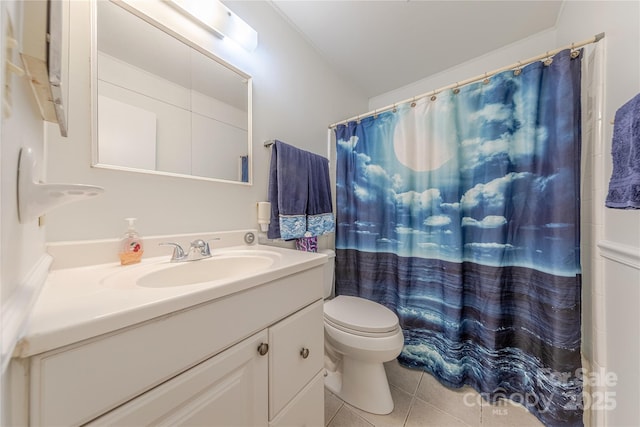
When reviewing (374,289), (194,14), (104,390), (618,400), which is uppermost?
(194,14)

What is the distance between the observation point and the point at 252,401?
584mm

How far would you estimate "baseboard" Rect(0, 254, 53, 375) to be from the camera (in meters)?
0.23

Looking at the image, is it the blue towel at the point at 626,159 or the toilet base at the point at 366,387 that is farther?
the toilet base at the point at 366,387

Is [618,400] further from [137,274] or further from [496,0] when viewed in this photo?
[496,0]

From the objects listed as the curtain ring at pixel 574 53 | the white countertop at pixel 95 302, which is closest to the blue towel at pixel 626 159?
the curtain ring at pixel 574 53

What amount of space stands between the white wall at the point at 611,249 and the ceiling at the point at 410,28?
266 mm

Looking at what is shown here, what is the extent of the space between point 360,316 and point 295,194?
0.76 metres

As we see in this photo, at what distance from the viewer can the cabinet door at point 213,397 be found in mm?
399

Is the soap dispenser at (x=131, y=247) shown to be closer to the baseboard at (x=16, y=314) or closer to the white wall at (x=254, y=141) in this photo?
the white wall at (x=254, y=141)

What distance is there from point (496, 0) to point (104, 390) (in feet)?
7.03

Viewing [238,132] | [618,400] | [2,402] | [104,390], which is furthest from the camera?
[238,132]

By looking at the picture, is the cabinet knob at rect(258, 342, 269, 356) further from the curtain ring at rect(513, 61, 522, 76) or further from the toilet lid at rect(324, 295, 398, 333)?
the curtain ring at rect(513, 61, 522, 76)

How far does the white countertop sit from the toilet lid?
0.63 metres

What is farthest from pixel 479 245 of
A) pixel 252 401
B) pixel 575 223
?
pixel 252 401
